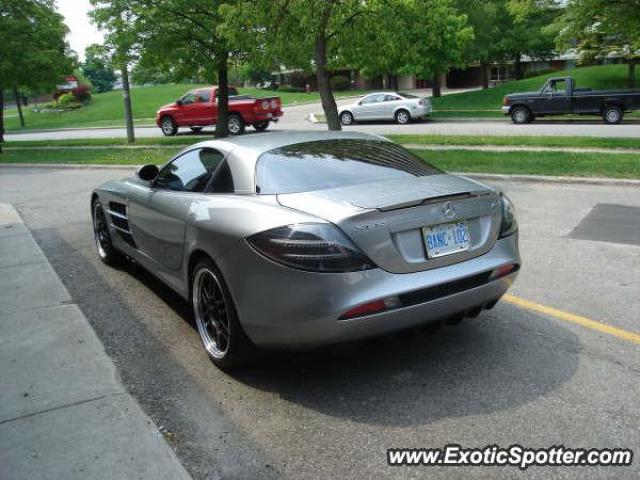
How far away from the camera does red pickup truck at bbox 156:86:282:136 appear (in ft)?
84.2

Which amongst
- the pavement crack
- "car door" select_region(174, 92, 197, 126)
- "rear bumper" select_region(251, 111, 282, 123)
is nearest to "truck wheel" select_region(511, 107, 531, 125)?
"rear bumper" select_region(251, 111, 282, 123)

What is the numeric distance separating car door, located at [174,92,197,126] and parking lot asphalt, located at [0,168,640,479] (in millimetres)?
22704

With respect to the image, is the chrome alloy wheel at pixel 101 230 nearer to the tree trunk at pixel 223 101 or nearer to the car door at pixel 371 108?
the tree trunk at pixel 223 101

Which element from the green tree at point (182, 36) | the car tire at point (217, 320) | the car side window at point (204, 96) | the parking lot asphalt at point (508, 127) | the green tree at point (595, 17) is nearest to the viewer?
the car tire at point (217, 320)

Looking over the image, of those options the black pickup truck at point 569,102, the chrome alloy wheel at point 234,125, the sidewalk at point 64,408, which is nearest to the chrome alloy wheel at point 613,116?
the black pickup truck at point 569,102

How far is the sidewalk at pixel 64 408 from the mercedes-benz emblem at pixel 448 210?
1958 millimetres

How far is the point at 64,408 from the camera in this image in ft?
11.5

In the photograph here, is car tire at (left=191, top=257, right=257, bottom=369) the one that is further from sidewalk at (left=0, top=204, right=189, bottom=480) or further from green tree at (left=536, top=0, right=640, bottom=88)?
green tree at (left=536, top=0, right=640, bottom=88)

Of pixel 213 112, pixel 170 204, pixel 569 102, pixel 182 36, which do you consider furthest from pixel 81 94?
pixel 170 204

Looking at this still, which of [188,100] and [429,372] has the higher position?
[188,100]

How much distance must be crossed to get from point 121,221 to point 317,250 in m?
3.11

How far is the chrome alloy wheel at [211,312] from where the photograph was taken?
4023mm

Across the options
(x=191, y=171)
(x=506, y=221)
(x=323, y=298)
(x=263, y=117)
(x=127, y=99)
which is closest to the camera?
(x=323, y=298)

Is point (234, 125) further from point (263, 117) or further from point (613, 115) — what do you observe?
point (613, 115)
